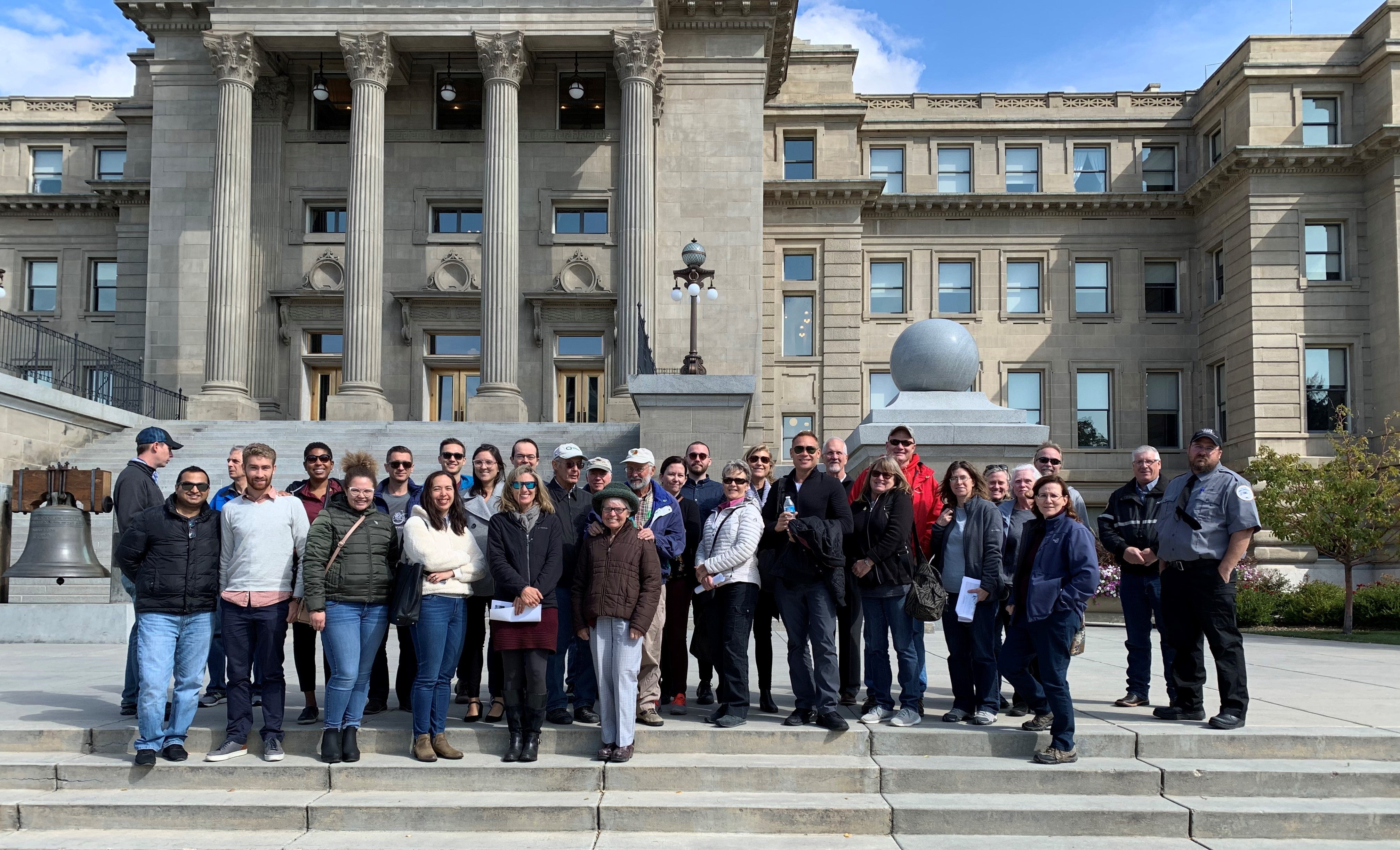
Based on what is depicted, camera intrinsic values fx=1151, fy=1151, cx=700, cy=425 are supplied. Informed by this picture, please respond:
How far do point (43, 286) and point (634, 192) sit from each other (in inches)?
1004

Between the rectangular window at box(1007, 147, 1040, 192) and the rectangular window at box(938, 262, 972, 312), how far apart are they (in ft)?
11.6

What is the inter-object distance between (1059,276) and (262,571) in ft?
127

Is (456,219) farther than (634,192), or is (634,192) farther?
(456,219)

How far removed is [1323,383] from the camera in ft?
122

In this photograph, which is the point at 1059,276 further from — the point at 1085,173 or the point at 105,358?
the point at 105,358

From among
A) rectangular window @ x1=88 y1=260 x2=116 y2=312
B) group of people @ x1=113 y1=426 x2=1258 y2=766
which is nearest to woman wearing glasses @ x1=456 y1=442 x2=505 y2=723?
group of people @ x1=113 y1=426 x2=1258 y2=766

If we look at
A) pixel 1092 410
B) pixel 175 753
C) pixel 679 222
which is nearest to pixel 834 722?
pixel 175 753

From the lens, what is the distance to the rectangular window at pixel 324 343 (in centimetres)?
3528

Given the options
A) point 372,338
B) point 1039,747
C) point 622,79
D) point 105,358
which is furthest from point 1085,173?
point 1039,747

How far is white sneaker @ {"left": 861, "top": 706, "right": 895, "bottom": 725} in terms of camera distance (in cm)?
853

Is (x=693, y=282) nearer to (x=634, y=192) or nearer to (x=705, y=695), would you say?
(x=634, y=192)

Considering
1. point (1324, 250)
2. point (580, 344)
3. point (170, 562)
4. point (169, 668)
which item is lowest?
point (169, 668)

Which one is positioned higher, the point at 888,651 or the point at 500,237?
the point at 500,237

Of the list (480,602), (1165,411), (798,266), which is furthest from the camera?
(1165,411)
